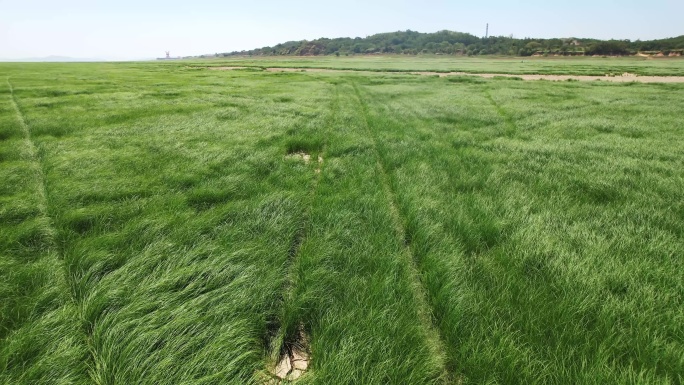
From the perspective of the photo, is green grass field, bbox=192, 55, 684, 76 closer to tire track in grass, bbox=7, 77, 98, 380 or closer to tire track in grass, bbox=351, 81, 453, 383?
tire track in grass, bbox=351, 81, 453, 383

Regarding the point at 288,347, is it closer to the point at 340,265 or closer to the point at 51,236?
the point at 340,265

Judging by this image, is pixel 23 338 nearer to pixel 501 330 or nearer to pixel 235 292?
pixel 235 292

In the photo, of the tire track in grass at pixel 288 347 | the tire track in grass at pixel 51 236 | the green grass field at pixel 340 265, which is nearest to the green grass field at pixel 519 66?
the green grass field at pixel 340 265

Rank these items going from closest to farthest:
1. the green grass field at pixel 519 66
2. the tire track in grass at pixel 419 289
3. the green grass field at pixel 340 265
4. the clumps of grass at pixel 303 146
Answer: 1. the green grass field at pixel 340 265
2. the tire track in grass at pixel 419 289
3. the clumps of grass at pixel 303 146
4. the green grass field at pixel 519 66

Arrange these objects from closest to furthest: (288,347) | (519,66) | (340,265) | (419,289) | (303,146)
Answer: (288,347), (419,289), (340,265), (303,146), (519,66)

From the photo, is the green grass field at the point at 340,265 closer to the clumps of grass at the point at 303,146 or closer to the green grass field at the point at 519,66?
Result: the clumps of grass at the point at 303,146

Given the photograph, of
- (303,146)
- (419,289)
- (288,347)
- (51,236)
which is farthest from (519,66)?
(51,236)

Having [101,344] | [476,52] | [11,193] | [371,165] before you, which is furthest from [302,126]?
[476,52]

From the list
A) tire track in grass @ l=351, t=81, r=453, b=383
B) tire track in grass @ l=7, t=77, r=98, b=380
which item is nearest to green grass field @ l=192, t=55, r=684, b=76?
tire track in grass @ l=351, t=81, r=453, b=383
